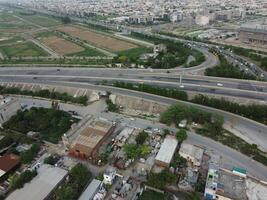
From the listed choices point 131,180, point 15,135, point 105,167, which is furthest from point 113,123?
point 15,135

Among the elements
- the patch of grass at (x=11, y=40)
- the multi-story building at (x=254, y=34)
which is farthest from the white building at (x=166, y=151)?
the patch of grass at (x=11, y=40)

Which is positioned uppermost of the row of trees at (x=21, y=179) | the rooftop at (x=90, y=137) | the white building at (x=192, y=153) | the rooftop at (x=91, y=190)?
the rooftop at (x=90, y=137)

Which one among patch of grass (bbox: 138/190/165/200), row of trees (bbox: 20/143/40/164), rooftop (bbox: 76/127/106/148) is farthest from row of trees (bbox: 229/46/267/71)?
row of trees (bbox: 20/143/40/164)

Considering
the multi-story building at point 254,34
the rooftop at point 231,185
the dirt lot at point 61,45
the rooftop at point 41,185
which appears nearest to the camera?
the rooftop at point 231,185

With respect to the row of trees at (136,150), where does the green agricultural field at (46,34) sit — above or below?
above

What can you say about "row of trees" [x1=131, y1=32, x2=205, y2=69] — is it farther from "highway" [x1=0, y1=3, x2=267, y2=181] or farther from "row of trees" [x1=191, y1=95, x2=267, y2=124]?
"row of trees" [x1=191, y1=95, x2=267, y2=124]

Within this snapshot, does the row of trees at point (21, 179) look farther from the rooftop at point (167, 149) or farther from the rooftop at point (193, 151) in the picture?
the rooftop at point (193, 151)

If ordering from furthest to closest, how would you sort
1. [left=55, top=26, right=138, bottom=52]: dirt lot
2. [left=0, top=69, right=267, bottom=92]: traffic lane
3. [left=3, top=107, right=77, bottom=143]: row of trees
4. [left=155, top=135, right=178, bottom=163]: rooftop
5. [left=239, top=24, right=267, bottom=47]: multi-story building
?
1. [left=55, top=26, right=138, bottom=52]: dirt lot
2. [left=239, top=24, right=267, bottom=47]: multi-story building
3. [left=0, top=69, right=267, bottom=92]: traffic lane
4. [left=3, top=107, right=77, bottom=143]: row of trees
5. [left=155, top=135, right=178, bottom=163]: rooftop
